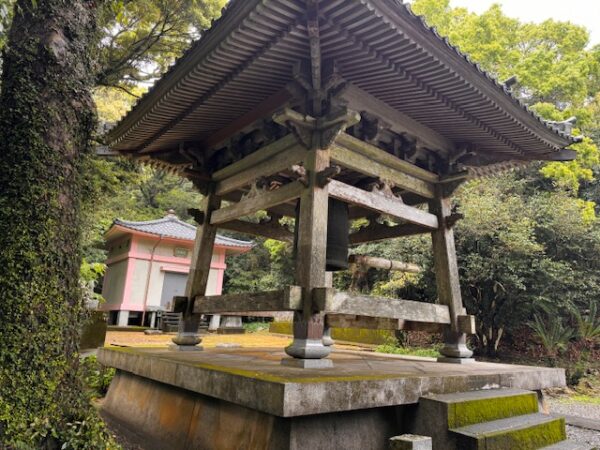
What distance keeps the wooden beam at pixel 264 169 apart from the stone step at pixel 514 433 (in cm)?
281

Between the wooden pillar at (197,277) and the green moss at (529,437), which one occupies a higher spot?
the wooden pillar at (197,277)

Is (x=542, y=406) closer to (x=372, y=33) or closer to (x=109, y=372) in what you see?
(x=372, y=33)

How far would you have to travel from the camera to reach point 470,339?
11.5 metres

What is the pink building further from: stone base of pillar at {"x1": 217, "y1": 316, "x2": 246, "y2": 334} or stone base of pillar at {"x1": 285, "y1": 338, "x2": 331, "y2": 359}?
stone base of pillar at {"x1": 285, "y1": 338, "x2": 331, "y2": 359}

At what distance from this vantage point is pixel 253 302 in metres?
3.95

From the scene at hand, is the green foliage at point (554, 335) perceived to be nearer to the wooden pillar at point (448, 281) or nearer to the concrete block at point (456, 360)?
the wooden pillar at point (448, 281)

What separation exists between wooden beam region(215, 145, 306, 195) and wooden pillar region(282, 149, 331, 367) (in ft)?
0.93

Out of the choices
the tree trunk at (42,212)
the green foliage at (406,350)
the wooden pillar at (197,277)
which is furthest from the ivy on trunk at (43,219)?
the green foliage at (406,350)

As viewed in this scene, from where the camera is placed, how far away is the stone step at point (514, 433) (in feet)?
8.79

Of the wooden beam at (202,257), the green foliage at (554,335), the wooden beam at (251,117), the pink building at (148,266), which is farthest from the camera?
the pink building at (148,266)

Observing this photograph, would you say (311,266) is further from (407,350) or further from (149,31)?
(407,350)

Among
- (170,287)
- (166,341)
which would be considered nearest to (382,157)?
(166,341)

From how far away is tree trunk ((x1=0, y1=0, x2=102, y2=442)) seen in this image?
2414mm

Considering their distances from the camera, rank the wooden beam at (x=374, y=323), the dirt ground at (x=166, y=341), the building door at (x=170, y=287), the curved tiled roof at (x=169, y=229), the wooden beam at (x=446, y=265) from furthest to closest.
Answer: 1. the building door at (x=170, y=287)
2. the curved tiled roof at (x=169, y=229)
3. the dirt ground at (x=166, y=341)
4. the wooden beam at (x=446, y=265)
5. the wooden beam at (x=374, y=323)
